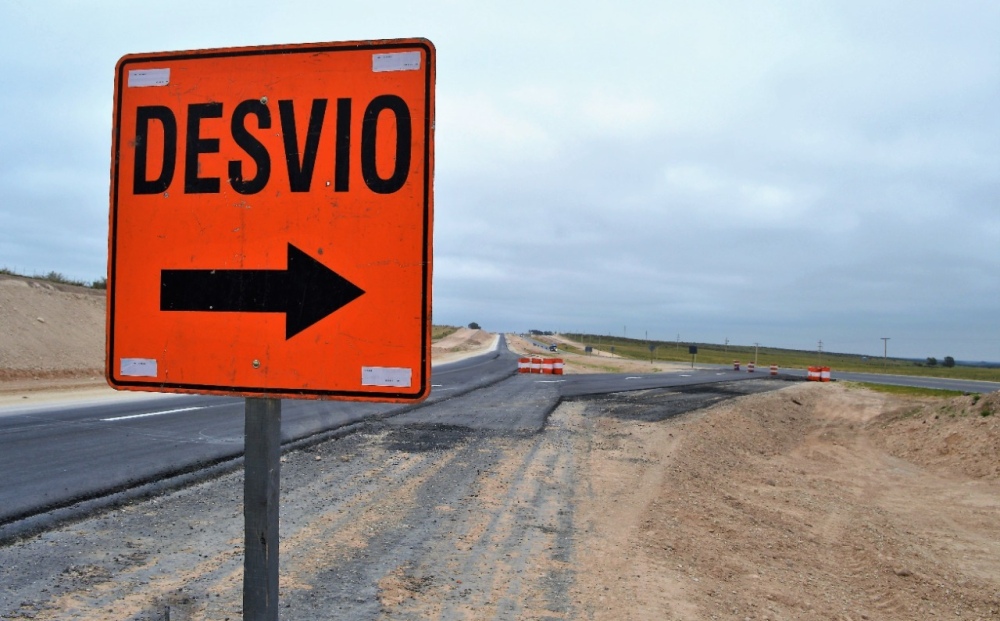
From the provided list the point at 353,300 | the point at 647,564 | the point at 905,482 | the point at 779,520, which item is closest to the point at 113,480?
the point at 647,564

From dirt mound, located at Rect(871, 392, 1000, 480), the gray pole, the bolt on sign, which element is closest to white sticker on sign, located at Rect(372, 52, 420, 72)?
the bolt on sign

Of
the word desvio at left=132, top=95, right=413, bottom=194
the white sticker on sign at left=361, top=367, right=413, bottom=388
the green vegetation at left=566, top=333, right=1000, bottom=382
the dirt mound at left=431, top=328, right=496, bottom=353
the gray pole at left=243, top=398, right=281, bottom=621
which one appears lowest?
the green vegetation at left=566, top=333, right=1000, bottom=382

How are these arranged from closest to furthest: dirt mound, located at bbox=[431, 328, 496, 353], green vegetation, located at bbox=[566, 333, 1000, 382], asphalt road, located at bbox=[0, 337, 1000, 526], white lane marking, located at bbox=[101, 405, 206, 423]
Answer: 1. asphalt road, located at bbox=[0, 337, 1000, 526]
2. white lane marking, located at bbox=[101, 405, 206, 423]
3. green vegetation, located at bbox=[566, 333, 1000, 382]
4. dirt mound, located at bbox=[431, 328, 496, 353]

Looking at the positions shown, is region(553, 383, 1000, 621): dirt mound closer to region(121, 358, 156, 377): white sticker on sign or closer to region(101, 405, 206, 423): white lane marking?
region(121, 358, 156, 377): white sticker on sign

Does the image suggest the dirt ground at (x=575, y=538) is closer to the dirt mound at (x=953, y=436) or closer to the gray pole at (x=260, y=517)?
the dirt mound at (x=953, y=436)

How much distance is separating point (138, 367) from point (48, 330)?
33269 millimetres

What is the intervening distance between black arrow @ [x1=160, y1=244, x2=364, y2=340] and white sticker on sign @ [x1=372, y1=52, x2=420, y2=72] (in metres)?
0.63

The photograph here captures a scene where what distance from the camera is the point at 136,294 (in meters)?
2.12

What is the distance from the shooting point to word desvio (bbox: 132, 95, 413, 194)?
6.58 ft

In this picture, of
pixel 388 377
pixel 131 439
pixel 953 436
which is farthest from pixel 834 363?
pixel 388 377

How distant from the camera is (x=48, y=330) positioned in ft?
96.2

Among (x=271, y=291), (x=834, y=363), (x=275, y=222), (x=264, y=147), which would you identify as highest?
(x=264, y=147)

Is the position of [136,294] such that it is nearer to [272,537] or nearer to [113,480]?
[272,537]

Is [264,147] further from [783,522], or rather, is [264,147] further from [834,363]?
[834,363]
